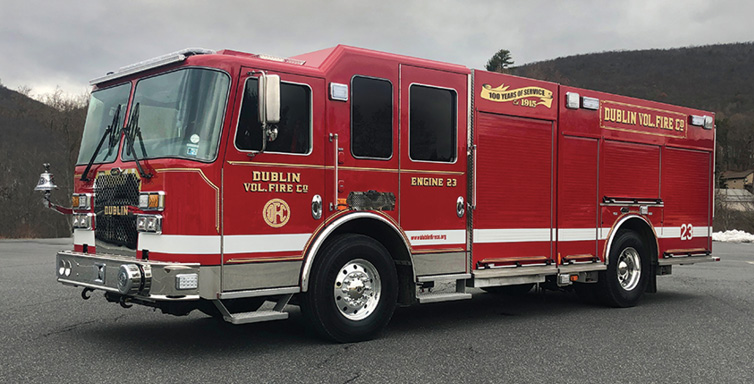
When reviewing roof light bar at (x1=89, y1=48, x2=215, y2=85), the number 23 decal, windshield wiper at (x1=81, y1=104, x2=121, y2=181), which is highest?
roof light bar at (x1=89, y1=48, x2=215, y2=85)

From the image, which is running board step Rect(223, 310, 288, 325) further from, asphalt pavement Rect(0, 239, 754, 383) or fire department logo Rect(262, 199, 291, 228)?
fire department logo Rect(262, 199, 291, 228)

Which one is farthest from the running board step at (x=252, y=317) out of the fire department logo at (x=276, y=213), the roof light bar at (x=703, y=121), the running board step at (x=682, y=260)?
the roof light bar at (x=703, y=121)

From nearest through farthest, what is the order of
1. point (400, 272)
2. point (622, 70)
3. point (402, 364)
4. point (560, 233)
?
point (402, 364) < point (400, 272) < point (560, 233) < point (622, 70)

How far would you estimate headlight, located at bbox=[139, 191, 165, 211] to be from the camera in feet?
19.8

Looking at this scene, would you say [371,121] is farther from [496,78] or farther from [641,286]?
[641,286]

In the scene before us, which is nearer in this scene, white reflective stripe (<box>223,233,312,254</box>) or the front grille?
white reflective stripe (<box>223,233,312,254</box>)

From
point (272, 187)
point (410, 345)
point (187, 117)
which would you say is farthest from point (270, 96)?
point (410, 345)

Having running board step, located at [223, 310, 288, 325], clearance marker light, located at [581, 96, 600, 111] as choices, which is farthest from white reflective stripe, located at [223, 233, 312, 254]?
clearance marker light, located at [581, 96, 600, 111]

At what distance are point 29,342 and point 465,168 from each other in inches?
188

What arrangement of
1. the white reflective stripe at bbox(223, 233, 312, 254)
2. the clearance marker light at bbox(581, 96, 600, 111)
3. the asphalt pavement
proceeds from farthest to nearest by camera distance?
the clearance marker light at bbox(581, 96, 600, 111) → the white reflective stripe at bbox(223, 233, 312, 254) → the asphalt pavement

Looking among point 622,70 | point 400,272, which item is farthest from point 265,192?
point 622,70

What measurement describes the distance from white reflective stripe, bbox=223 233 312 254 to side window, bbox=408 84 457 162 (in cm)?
166

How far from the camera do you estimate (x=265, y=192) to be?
6.37 metres

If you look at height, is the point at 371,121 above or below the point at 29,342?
above
